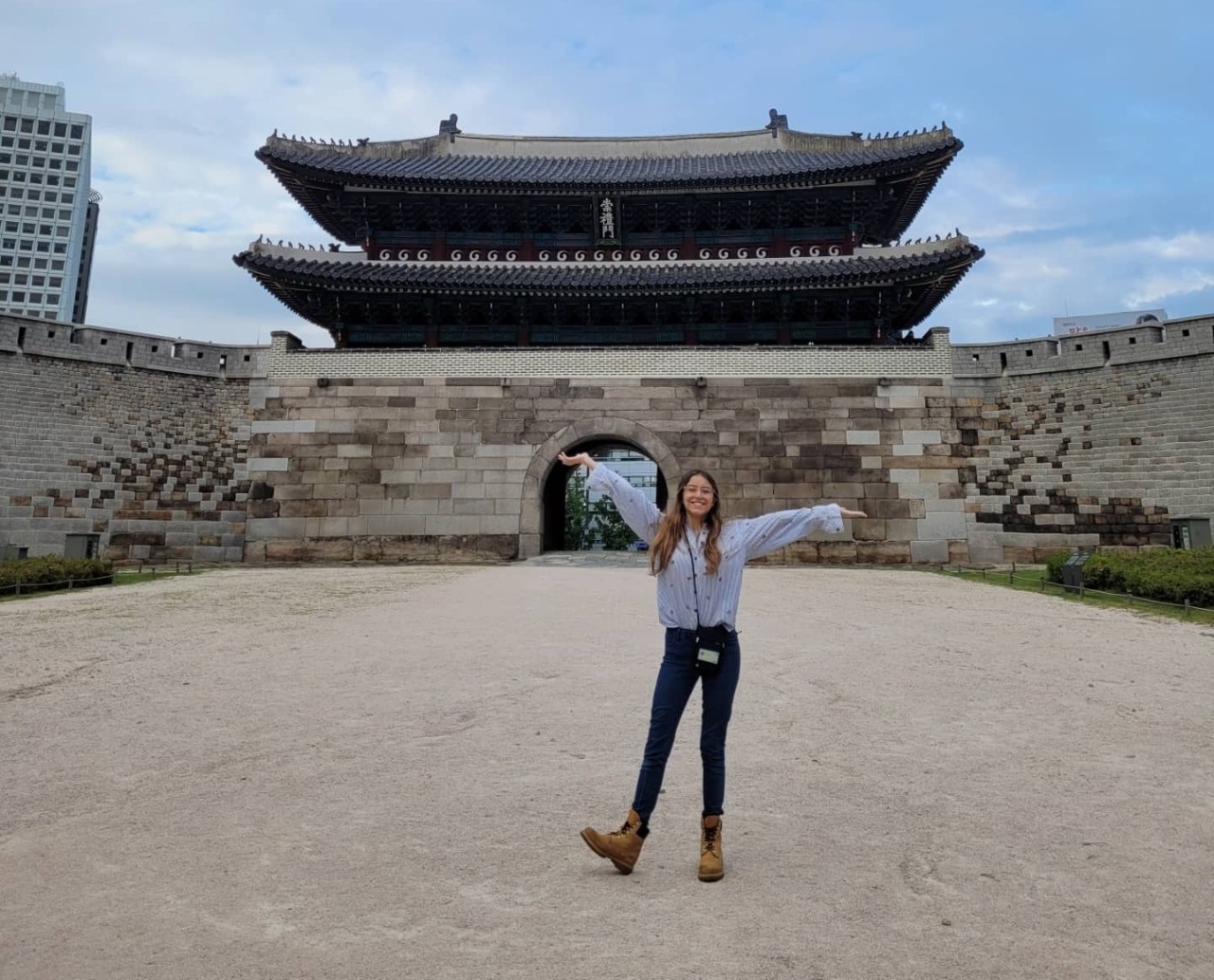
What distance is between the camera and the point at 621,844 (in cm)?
280

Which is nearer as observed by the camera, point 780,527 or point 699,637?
point 699,637

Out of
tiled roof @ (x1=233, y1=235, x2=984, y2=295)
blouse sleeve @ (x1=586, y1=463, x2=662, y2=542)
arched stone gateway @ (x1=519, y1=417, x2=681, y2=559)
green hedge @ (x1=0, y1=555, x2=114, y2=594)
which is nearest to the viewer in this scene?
blouse sleeve @ (x1=586, y1=463, x2=662, y2=542)

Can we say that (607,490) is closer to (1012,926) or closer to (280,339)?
(1012,926)

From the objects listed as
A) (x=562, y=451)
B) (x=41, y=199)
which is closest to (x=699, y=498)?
(x=562, y=451)

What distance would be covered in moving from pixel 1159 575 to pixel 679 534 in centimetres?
1056

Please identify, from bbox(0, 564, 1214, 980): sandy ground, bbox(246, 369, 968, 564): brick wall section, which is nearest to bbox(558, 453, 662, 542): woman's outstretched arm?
bbox(0, 564, 1214, 980): sandy ground

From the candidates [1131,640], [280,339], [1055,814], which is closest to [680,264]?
[280,339]

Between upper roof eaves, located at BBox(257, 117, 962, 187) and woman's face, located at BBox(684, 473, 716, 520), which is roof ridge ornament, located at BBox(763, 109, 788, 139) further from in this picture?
woman's face, located at BBox(684, 473, 716, 520)

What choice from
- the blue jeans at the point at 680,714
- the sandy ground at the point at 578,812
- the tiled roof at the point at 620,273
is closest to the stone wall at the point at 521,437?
the tiled roof at the point at 620,273

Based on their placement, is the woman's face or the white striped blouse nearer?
the white striped blouse

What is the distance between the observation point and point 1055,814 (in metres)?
3.42

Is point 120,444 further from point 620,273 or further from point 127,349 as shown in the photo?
point 620,273

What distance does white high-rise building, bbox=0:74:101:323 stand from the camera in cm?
7512

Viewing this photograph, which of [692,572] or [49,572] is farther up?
[692,572]
